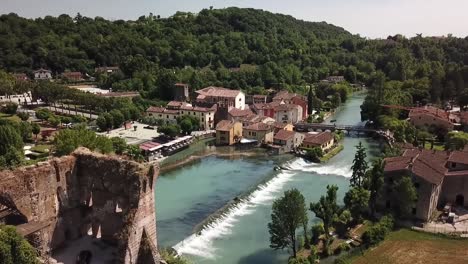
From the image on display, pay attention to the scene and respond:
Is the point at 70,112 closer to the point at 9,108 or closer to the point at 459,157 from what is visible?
the point at 9,108

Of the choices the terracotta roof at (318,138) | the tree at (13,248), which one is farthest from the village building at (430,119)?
the tree at (13,248)

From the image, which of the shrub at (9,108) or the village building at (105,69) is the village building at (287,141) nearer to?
the shrub at (9,108)

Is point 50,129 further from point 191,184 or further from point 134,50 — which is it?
point 134,50

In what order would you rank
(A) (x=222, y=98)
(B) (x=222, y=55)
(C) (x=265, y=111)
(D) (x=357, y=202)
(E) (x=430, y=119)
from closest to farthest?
1. (D) (x=357, y=202)
2. (E) (x=430, y=119)
3. (C) (x=265, y=111)
4. (A) (x=222, y=98)
5. (B) (x=222, y=55)

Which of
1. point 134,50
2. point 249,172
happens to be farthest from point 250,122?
point 134,50

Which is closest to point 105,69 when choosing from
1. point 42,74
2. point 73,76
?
point 73,76

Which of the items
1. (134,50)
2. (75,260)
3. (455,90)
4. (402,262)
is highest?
(134,50)
